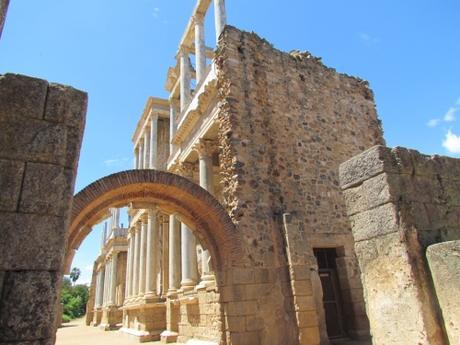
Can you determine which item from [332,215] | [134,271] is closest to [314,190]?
[332,215]

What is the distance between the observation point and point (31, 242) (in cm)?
236

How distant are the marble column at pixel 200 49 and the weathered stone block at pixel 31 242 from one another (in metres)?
10.6

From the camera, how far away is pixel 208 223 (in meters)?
8.70

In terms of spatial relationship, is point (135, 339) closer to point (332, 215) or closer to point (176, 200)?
point (176, 200)

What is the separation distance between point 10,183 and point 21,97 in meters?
0.68

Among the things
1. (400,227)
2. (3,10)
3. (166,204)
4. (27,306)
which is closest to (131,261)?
(166,204)

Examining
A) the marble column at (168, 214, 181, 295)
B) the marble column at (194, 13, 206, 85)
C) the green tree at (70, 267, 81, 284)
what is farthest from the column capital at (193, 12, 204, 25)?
the green tree at (70, 267, 81, 284)

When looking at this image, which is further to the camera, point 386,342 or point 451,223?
point 451,223

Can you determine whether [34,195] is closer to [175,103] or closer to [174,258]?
[174,258]

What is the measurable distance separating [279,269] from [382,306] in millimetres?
4925

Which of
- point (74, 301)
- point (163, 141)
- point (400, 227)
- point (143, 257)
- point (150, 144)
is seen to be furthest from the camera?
point (74, 301)

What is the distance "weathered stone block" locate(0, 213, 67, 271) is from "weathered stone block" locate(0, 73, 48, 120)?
76cm

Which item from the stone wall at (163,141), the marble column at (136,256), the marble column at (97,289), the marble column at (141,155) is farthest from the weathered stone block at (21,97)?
the marble column at (97,289)

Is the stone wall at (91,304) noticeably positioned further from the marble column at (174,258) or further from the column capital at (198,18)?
the column capital at (198,18)
